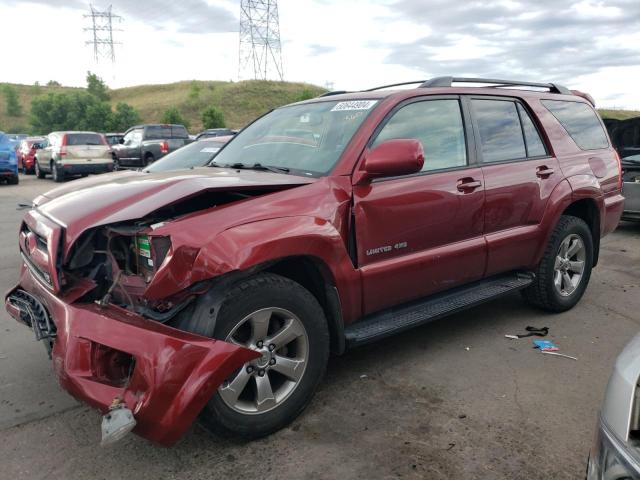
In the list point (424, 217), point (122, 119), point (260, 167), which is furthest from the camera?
point (122, 119)

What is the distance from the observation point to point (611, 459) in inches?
62.8

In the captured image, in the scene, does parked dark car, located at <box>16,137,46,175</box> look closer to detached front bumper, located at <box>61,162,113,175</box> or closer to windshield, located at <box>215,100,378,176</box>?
detached front bumper, located at <box>61,162,113,175</box>

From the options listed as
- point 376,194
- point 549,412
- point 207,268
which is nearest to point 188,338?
point 207,268

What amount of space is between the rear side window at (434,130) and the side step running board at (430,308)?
3.00ft

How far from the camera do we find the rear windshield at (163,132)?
19541mm

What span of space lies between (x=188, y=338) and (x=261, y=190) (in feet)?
2.99

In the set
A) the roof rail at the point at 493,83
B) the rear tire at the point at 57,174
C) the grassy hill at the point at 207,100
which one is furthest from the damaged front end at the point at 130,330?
the grassy hill at the point at 207,100

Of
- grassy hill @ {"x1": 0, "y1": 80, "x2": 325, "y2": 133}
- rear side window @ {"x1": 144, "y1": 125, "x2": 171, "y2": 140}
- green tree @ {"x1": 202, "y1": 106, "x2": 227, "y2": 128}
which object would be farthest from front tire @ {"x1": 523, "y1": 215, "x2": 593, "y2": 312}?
grassy hill @ {"x1": 0, "y1": 80, "x2": 325, "y2": 133}

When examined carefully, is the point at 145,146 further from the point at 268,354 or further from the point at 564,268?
the point at 268,354

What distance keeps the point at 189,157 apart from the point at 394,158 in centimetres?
453

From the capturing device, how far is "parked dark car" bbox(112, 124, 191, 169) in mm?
18500

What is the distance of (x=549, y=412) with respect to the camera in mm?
3123

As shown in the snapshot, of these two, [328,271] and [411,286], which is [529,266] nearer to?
[411,286]

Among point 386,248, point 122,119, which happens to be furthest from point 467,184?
point 122,119
